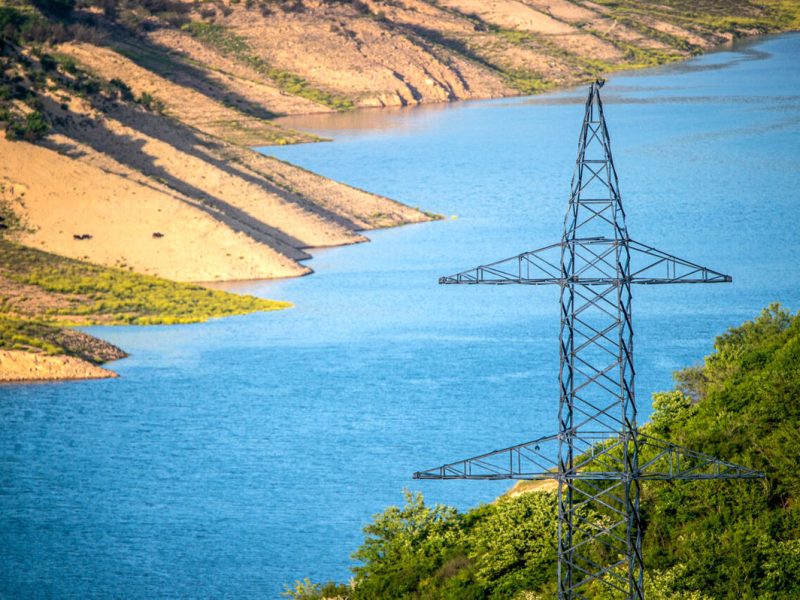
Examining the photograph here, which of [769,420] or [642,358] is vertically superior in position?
[769,420]

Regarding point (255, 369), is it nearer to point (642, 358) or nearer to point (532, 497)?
point (642, 358)

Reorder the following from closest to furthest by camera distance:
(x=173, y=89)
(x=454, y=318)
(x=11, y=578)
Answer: (x=11, y=578) → (x=454, y=318) → (x=173, y=89)

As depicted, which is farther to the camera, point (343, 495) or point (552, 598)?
point (343, 495)

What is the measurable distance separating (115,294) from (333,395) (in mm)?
21167

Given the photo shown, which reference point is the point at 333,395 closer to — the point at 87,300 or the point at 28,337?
the point at 28,337

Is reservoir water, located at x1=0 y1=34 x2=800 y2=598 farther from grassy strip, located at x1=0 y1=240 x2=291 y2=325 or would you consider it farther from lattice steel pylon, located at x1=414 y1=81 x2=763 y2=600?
lattice steel pylon, located at x1=414 y1=81 x2=763 y2=600

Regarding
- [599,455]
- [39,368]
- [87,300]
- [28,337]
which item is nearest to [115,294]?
[87,300]

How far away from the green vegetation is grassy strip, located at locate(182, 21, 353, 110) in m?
152

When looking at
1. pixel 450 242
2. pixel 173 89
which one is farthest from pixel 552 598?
pixel 173 89

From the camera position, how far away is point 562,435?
25.6m

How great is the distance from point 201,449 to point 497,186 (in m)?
75.1

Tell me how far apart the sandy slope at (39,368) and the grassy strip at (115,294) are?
33.3 ft

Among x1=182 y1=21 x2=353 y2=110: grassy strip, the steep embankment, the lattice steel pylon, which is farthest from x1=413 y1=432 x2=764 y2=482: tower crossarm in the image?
x1=182 y1=21 x2=353 y2=110: grassy strip

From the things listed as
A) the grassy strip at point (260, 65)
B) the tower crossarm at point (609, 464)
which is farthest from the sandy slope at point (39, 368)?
the grassy strip at point (260, 65)
